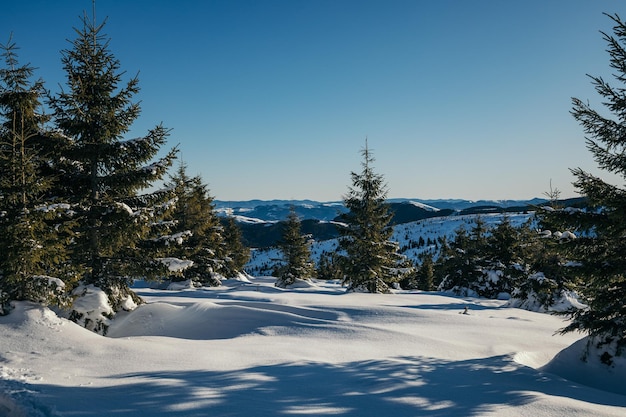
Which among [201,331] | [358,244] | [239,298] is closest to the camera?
[201,331]

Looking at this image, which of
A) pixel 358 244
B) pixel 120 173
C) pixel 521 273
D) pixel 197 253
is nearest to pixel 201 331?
pixel 120 173

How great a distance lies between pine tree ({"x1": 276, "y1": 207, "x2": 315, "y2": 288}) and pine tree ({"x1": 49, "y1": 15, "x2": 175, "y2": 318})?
2158 cm

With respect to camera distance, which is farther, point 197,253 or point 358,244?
point 197,253

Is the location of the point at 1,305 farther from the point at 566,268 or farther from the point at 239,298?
the point at 566,268

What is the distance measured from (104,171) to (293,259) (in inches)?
917

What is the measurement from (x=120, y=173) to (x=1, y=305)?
16.6ft

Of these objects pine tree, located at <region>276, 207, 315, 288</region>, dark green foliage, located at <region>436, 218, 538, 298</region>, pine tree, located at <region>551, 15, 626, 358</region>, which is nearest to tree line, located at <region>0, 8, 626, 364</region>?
pine tree, located at <region>551, 15, 626, 358</region>

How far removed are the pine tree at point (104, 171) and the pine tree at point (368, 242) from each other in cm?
1459

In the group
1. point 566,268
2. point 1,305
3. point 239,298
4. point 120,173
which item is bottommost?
point 239,298

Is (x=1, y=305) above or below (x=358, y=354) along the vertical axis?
above

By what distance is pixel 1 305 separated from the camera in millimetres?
8969

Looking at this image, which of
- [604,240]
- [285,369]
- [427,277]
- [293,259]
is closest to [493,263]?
[293,259]

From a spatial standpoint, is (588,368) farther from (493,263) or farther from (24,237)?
(493,263)

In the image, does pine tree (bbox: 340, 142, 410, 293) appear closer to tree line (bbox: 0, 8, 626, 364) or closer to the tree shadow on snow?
tree line (bbox: 0, 8, 626, 364)
